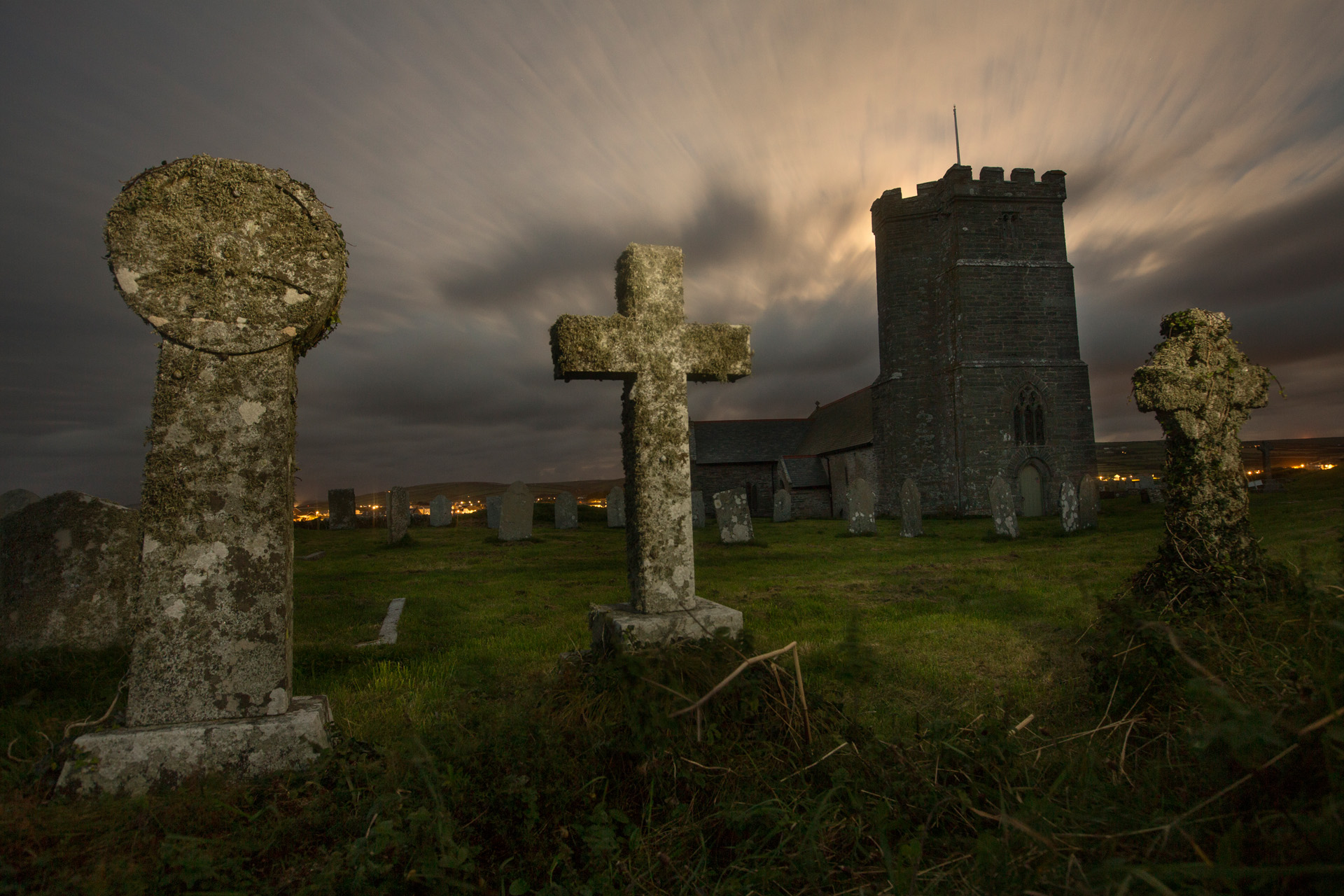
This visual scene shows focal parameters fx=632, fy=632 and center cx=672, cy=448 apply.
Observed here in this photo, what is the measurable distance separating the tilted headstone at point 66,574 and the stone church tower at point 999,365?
938 inches

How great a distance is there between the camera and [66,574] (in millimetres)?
5094

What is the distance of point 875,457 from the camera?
27984mm

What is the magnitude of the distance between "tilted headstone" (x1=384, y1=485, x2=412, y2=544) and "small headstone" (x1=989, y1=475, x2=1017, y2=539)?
1414cm

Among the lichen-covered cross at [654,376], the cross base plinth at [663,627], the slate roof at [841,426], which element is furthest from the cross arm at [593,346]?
the slate roof at [841,426]

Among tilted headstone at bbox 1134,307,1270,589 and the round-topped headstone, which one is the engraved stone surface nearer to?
the round-topped headstone

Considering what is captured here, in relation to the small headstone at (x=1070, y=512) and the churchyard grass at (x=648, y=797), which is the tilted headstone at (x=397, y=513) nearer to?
the churchyard grass at (x=648, y=797)

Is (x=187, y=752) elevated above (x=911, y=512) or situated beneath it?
situated beneath

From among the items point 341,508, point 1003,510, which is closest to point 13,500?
point 341,508

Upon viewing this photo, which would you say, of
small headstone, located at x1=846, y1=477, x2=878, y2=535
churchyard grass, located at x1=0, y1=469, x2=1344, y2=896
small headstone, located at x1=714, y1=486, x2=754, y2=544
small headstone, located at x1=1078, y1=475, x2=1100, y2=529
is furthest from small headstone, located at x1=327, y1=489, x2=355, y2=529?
small headstone, located at x1=1078, y1=475, x2=1100, y2=529

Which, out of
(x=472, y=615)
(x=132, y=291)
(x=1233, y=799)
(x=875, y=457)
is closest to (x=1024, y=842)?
(x=1233, y=799)

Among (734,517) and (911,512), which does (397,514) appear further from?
(911,512)

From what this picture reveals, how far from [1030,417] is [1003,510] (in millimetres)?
11378

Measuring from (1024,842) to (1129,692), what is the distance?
2.20 metres

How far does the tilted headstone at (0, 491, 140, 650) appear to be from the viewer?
4969 millimetres
